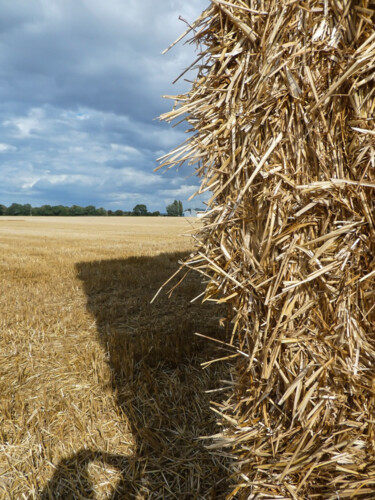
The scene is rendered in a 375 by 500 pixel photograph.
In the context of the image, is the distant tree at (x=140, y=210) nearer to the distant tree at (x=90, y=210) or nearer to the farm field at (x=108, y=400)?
the distant tree at (x=90, y=210)

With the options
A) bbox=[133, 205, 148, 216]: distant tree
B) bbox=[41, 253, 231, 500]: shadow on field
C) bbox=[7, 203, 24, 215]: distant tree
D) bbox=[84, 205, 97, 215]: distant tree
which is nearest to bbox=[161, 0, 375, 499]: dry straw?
bbox=[41, 253, 231, 500]: shadow on field

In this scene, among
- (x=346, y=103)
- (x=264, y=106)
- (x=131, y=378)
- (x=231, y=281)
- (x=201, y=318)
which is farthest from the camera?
(x=201, y=318)

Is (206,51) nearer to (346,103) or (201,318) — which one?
(346,103)

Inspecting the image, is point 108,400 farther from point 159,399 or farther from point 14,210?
point 14,210

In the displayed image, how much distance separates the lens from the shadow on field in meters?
2.19

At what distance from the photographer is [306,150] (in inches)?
63.6

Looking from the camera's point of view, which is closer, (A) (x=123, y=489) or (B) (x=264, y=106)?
(B) (x=264, y=106)

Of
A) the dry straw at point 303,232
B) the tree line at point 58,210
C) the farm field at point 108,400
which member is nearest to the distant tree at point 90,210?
the tree line at point 58,210

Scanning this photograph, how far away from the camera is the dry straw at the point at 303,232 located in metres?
1.52

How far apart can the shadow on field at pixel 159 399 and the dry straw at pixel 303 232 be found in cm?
63

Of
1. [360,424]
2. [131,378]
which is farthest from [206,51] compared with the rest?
[131,378]

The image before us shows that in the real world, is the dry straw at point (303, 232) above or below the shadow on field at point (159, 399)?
above

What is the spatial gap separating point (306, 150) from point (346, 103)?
0.26 m

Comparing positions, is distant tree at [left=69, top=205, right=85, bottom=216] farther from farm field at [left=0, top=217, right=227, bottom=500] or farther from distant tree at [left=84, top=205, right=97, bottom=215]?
farm field at [left=0, top=217, right=227, bottom=500]
